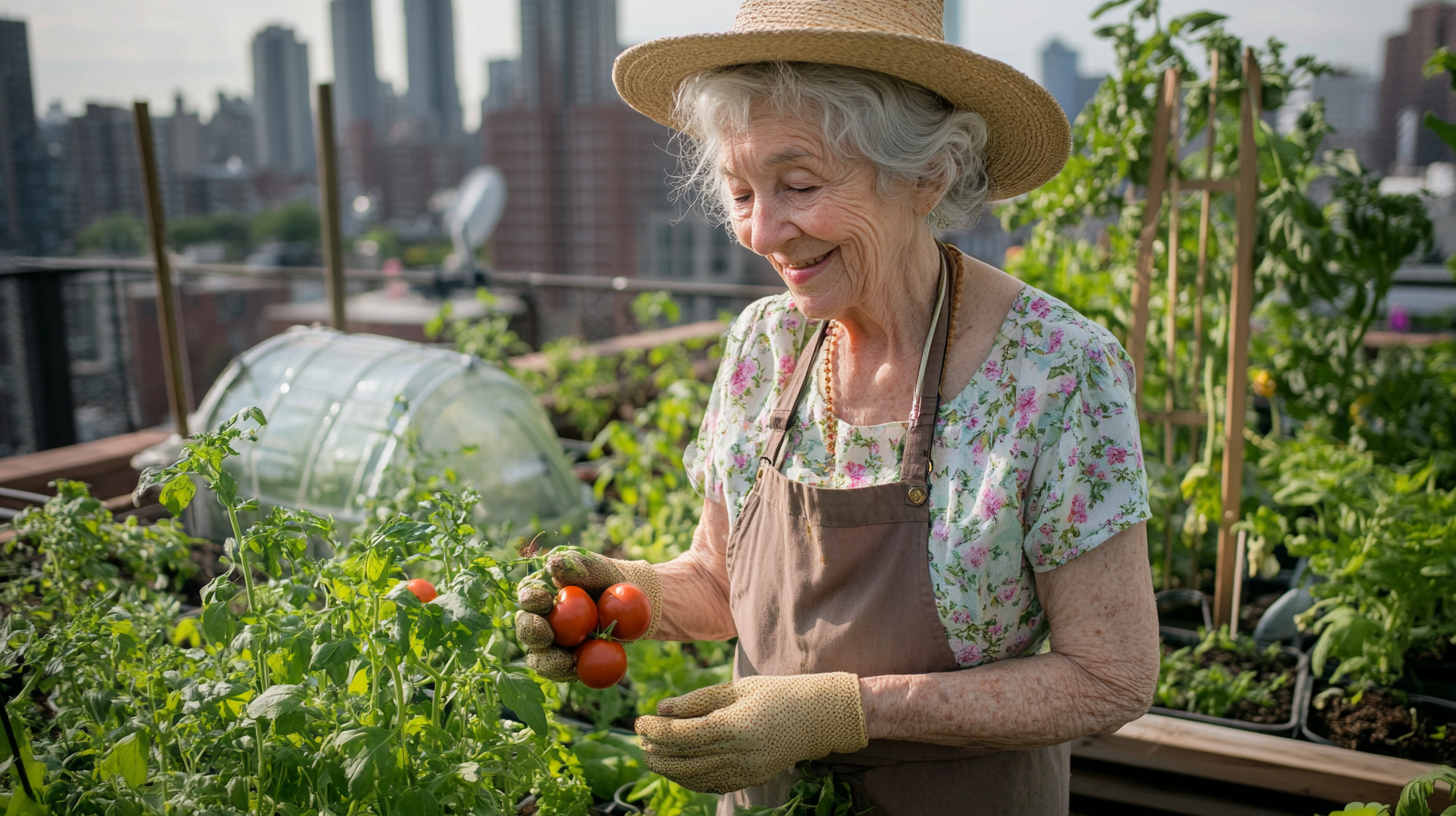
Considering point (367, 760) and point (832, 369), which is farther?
point (832, 369)

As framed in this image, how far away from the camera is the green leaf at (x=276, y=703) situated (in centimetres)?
92

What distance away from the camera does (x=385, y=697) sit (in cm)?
111

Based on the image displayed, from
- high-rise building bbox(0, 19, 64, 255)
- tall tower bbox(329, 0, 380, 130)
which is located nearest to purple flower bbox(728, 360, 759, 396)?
high-rise building bbox(0, 19, 64, 255)

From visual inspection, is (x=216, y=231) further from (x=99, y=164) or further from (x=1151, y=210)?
(x=1151, y=210)

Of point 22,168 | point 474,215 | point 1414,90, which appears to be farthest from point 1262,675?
point 1414,90

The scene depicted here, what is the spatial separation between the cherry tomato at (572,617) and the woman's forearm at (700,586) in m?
0.20

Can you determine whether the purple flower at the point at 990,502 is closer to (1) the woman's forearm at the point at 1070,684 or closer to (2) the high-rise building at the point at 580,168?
(1) the woman's forearm at the point at 1070,684

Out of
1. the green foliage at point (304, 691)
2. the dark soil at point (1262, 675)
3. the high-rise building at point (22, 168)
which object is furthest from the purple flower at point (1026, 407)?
the high-rise building at point (22, 168)

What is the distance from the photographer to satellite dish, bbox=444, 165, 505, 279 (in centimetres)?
493

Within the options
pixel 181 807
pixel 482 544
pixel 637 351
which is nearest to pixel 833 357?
pixel 482 544

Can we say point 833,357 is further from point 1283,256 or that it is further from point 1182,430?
point 1182,430

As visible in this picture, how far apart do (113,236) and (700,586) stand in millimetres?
15825

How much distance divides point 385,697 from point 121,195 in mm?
11902

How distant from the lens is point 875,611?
118cm
